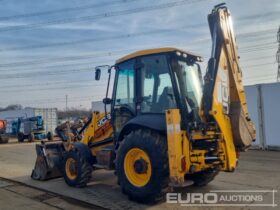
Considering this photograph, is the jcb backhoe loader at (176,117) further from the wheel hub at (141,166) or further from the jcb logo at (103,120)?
the jcb logo at (103,120)

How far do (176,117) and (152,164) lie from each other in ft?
2.87

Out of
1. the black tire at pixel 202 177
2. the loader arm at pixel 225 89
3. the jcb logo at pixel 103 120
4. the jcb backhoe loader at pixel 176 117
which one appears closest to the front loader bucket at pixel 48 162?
the jcb logo at pixel 103 120

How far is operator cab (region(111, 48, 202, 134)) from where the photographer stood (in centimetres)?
575

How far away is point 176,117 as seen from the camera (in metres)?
5.07

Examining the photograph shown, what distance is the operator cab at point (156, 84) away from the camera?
18.9 feet

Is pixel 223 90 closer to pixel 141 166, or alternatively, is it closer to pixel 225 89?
pixel 225 89

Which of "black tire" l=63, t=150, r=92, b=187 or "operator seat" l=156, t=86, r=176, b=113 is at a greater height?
"operator seat" l=156, t=86, r=176, b=113

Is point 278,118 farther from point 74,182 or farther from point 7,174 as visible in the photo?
point 7,174

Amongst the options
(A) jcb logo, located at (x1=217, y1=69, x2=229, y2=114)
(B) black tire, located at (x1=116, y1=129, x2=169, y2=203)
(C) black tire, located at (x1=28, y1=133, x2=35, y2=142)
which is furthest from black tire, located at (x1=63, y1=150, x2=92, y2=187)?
(C) black tire, located at (x1=28, y1=133, x2=35, y2=142)

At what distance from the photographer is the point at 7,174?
9.32m

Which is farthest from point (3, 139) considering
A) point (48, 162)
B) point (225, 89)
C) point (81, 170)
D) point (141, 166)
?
point (225, 89)

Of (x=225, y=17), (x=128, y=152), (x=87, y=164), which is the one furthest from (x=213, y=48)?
(x=87, y=164)

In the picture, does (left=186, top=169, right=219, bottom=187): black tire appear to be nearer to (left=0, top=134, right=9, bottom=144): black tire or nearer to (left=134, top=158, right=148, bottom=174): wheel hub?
(left=134, top=158, right=148, bottom=174): wheel hub

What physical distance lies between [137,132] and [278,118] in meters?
9.52
